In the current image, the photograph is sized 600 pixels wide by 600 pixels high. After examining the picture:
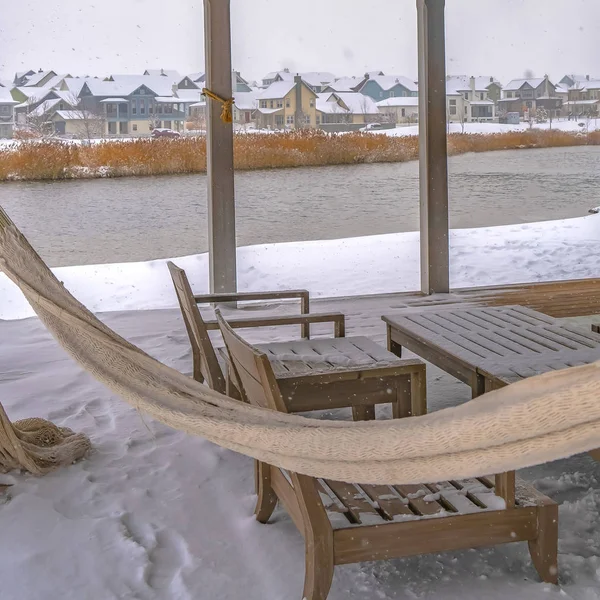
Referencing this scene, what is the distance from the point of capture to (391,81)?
709cm

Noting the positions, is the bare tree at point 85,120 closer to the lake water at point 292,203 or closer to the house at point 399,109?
the lake water at point 292,203

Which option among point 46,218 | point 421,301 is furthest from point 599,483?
point 46,218

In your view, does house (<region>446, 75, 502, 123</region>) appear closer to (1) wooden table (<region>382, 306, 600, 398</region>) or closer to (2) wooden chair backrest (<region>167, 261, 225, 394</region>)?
(1) wooden table (<region>382, 306, 600, 398</region>)

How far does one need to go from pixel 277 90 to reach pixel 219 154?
4.15 feet

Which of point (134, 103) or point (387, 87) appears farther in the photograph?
point (387, 87)

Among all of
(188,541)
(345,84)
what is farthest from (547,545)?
(345,84)

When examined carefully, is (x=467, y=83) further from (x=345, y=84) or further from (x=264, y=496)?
(x=264, y=496)

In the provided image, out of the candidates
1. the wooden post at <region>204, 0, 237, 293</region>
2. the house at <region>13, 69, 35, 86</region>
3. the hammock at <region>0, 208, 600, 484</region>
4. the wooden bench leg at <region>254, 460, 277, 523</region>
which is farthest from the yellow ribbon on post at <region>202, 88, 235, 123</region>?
the hammock at <region>0, 208, 600, 484</region>

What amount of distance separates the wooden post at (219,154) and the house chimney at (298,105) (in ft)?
4.16

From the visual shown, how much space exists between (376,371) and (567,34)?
226 inches

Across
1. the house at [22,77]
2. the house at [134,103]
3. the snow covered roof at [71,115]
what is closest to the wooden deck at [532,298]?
the house at [134,103]

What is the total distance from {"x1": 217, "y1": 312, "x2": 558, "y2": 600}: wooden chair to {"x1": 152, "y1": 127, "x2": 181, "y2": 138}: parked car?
15.9 feet

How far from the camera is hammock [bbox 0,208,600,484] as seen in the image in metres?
1.39

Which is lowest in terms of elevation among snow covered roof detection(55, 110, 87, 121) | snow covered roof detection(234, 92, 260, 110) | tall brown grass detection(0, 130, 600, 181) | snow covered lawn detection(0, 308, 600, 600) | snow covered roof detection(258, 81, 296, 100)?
snow covered lawn detection(0, 308, 600, 600)
